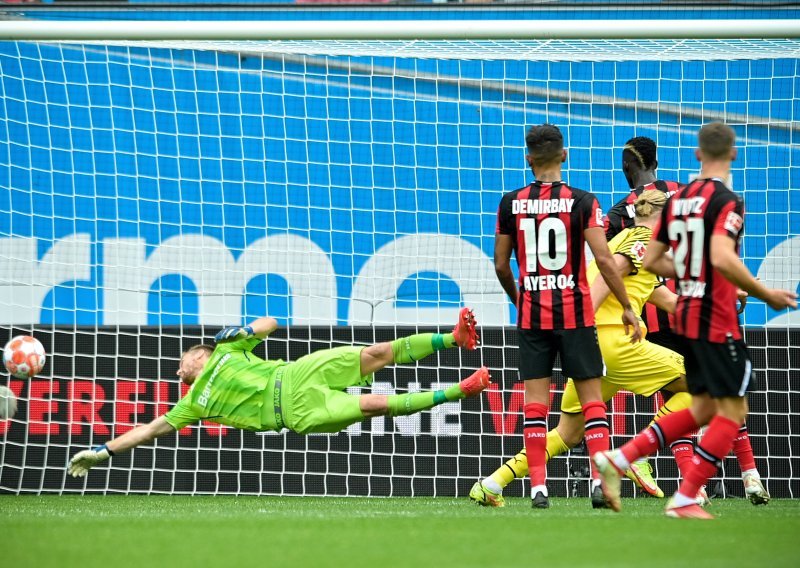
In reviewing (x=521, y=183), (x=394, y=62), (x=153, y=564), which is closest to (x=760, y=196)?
(x=521, y=183)

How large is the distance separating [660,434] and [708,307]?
667mm

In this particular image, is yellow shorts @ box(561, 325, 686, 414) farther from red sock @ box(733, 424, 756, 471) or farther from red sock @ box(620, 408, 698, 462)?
red sock @ box(620, 408, 698, 462)

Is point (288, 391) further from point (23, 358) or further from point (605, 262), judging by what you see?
point (605, 262)

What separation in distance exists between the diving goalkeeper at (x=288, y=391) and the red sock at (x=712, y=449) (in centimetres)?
228

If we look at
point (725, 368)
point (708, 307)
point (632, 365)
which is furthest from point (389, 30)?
point (725, 368)

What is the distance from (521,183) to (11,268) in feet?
14.8

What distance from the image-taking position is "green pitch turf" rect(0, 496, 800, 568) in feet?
12.5

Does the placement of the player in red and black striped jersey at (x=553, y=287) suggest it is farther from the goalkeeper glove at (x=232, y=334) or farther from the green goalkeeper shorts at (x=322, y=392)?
the goalkeeper glove at (x=232, y=334)

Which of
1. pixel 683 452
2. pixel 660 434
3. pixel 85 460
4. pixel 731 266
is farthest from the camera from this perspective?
pixel 85 460

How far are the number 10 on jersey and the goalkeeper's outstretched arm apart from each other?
2709 mm

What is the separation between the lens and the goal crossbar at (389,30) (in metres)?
7.63

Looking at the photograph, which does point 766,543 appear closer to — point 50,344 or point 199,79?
point 50,344

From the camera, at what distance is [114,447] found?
7.02 meters

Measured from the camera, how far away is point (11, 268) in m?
9.87
